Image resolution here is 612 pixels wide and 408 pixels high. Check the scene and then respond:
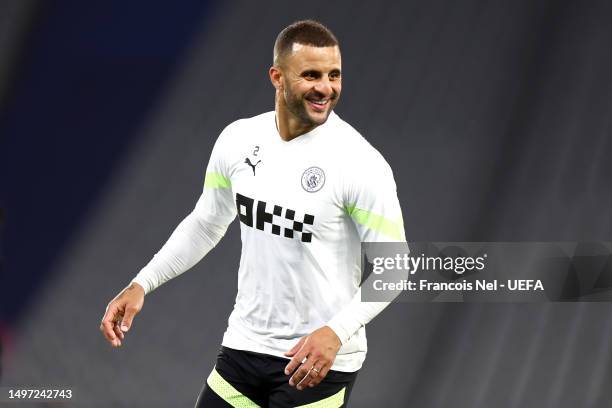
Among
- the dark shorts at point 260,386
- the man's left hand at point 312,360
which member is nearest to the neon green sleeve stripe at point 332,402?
the dark shorts at point 260,386

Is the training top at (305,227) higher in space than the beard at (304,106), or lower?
lower

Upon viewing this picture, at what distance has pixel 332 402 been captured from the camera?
9.20 feet

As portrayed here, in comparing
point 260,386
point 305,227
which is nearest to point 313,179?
point 305,227

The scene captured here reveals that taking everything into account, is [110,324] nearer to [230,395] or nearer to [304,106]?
[230,395]

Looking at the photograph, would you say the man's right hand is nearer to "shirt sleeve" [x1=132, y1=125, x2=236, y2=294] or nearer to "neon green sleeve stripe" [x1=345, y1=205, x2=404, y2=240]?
"shirt sleeve" [x1=132, y1=125, x2=236, y2=294]

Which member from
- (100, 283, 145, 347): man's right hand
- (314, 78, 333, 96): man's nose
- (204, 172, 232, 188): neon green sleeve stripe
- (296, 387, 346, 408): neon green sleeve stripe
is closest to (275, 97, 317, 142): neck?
(314, 78, 333, 96): man's nose

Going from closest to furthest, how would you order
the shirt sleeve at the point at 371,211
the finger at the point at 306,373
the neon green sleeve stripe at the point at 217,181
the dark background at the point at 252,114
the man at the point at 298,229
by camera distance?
the finger at the point at 306,373
the shirt sleeve at the point at 371,211
the man at the point at 298,229
the neon green sleeve stripe at the point at 217,181
the dark background at the point at 252,114

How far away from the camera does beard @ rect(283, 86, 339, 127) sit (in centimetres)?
277

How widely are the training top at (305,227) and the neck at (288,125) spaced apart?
0.06ft

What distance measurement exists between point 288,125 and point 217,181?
0.29 m

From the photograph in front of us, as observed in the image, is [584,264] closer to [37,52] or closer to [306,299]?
[306,299]

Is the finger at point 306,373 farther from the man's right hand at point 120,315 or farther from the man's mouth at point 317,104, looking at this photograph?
the man's mouth at point 317,104

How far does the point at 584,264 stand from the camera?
4.82m

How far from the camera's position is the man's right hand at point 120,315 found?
9.21ft
